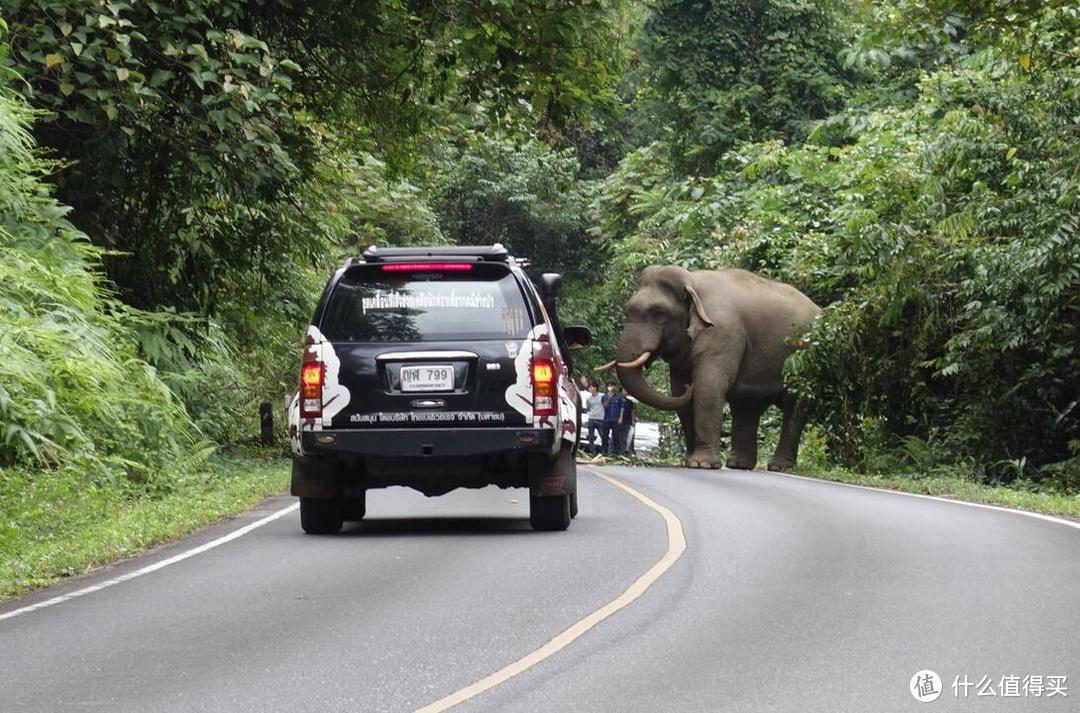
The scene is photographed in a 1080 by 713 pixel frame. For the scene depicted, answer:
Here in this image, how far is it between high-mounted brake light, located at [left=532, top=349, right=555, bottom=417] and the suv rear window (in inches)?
11.0

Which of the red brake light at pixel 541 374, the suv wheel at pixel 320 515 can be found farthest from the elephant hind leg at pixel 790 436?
the red brake light at pixel 541 374

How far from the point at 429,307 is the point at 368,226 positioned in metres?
19.3

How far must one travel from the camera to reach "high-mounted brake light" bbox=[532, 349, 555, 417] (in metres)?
14.8

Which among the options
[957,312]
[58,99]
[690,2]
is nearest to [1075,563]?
[58,99]

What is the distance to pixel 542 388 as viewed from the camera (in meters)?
14.9

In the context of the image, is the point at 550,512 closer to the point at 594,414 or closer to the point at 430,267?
the point at 430,267

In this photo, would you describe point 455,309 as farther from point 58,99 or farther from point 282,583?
point 58,99

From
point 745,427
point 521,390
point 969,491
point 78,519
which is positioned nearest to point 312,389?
point 521,390

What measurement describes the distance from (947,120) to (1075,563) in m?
13.7

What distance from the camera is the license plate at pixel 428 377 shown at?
48.4ft

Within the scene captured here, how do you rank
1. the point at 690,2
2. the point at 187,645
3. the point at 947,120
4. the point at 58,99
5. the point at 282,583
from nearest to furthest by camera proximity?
the point at 187,645 → the point at 282,583 → the point at 58,99 → the point at 947,120 → the point at 690,2

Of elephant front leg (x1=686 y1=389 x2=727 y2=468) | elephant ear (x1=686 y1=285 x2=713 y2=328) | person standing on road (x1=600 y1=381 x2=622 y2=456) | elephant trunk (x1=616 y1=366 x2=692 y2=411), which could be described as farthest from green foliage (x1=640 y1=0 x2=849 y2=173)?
elephant front leg (x1=686 y1=389 x2=727 y2=468)

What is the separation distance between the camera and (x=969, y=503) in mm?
19406

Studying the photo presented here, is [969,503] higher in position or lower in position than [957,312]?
lower
